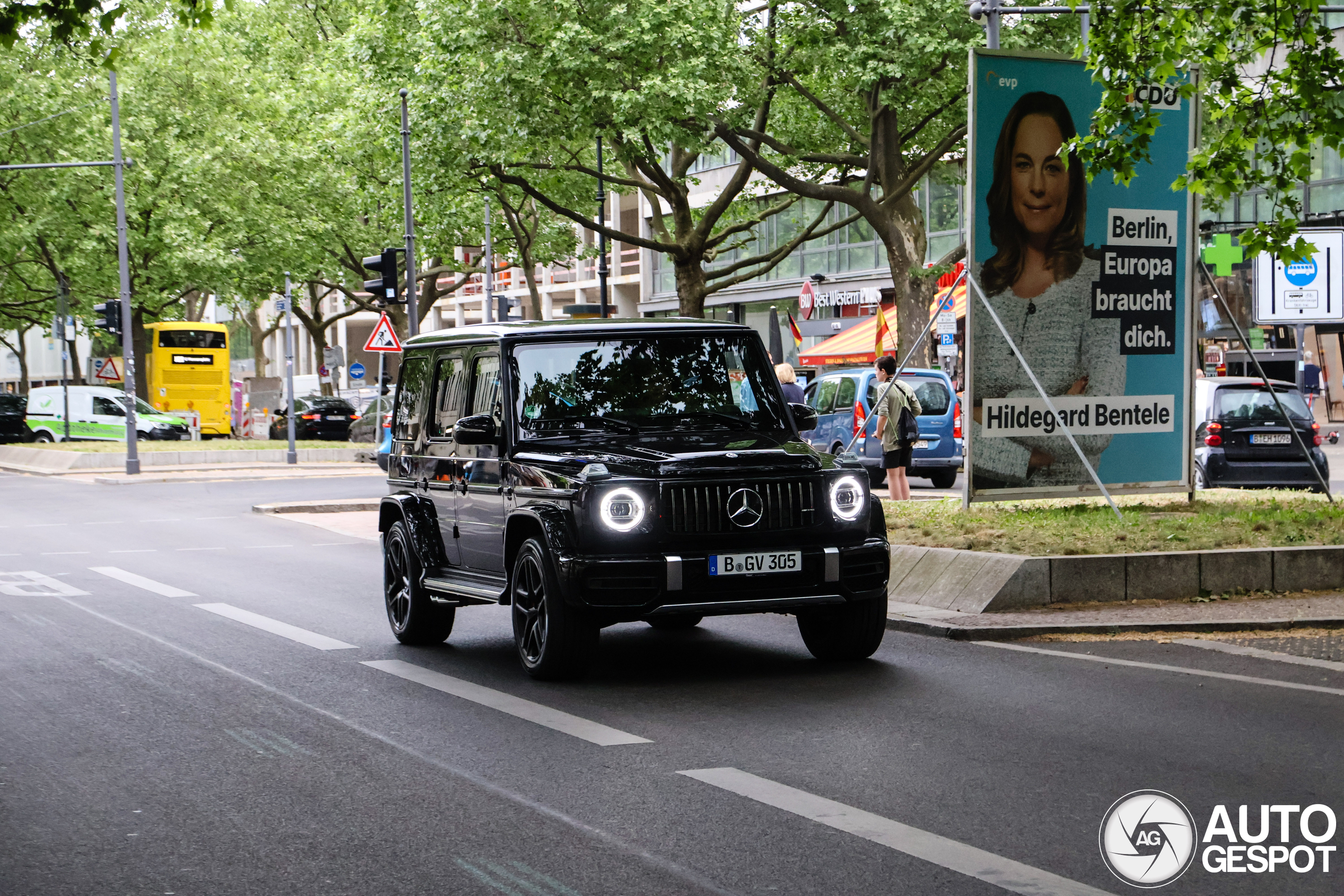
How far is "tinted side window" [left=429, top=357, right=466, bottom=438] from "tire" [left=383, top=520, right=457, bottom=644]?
688 millimetres

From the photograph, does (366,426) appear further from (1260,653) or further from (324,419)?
(1260,653)

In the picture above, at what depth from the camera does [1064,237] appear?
1417 cm

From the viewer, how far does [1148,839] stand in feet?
17.5

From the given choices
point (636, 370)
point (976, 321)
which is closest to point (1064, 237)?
point (976, 321)

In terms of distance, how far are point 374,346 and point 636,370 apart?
1990 centimetres

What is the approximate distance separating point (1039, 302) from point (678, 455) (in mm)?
6361

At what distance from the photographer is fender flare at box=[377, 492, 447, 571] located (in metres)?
10.3

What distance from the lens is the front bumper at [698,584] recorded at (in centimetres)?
823

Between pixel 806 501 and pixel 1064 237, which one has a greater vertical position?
pixel 1064 237

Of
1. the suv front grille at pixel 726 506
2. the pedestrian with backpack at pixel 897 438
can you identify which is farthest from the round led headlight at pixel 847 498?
the pedestrian with backpack at pixel 897 438

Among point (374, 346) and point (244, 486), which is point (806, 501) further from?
point (244, 486)

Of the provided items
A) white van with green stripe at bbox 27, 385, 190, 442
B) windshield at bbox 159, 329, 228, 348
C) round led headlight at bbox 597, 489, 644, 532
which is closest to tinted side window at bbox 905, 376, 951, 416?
round led headlight at bbox 597, 489, 644, 532

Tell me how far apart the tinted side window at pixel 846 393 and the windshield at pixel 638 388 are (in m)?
16.1

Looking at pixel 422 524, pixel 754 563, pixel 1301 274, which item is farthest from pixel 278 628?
pixel 1301 274
